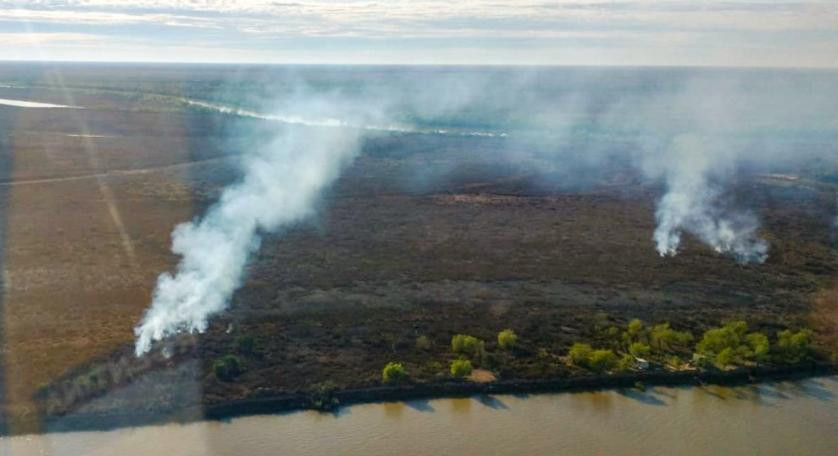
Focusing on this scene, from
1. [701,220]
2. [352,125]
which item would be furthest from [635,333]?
[352,125]

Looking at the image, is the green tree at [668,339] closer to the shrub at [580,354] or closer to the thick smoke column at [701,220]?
the shrub at [580,354]

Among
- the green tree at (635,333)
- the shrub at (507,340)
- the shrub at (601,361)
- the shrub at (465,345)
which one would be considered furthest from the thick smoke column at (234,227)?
the green tree at (635,333)

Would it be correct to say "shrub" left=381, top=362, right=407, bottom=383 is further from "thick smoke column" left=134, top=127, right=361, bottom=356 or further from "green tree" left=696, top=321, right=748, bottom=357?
"green tree" left=696, top=321, right=748, bottom=357

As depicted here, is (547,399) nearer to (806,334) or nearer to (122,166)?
(806,334)

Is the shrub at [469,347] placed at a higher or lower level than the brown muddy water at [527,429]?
higher

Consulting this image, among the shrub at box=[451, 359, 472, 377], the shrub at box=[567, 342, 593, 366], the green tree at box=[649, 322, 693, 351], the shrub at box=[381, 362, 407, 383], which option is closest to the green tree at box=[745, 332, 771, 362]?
the green tree at box=[649, 322, 693, 351]

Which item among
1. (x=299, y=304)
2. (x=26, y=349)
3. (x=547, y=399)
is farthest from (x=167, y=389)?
(x=547, y=399)

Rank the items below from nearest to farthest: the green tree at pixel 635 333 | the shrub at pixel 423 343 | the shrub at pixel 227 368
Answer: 1. the shrub at pixel 227 368
2. the shrub at pixel 423 343
3. the green tree at pixel 635 333
